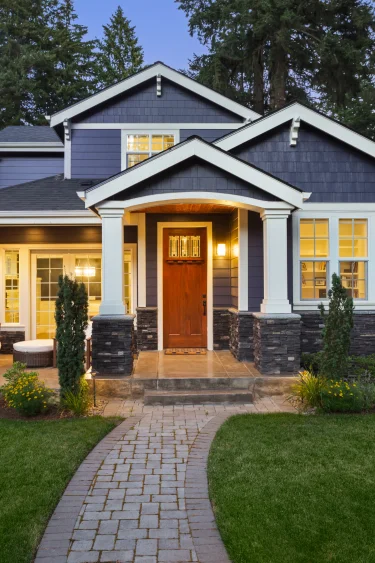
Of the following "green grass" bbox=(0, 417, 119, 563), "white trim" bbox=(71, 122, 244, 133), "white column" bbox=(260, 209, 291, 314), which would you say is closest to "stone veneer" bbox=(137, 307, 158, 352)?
"white column" bbox=(260, 209, 291, 314)

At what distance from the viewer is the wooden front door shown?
29.1ft

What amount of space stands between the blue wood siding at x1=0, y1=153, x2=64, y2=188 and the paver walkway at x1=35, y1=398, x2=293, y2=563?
8123 millimetres

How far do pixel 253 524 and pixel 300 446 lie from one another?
1621mm

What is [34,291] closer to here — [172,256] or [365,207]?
[172,256]

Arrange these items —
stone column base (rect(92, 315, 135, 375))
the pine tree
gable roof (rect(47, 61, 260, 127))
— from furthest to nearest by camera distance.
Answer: the pine tree, gable roof (rect(47, 61, 260, 127)), stone column base (rect(92, 315, 135, 375))

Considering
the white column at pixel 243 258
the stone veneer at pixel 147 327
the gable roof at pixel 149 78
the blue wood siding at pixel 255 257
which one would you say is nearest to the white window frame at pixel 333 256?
the blue wood siding at pixel 255 257

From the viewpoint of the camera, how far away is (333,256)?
7.98 meters

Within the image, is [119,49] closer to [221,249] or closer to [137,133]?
[137,133]

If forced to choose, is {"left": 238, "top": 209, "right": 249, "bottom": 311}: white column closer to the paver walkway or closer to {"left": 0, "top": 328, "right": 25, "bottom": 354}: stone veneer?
the paver walkway

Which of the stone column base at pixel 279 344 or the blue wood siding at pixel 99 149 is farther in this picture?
the blue wood siding at pixel 99 149

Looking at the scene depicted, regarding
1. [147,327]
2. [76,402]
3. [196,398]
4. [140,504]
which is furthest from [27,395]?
[147,327]

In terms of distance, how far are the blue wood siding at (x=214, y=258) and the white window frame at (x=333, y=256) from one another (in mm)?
1474

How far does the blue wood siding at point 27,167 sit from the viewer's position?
11.1m

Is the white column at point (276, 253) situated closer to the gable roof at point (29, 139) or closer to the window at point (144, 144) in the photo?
the window at point (144, 144)
